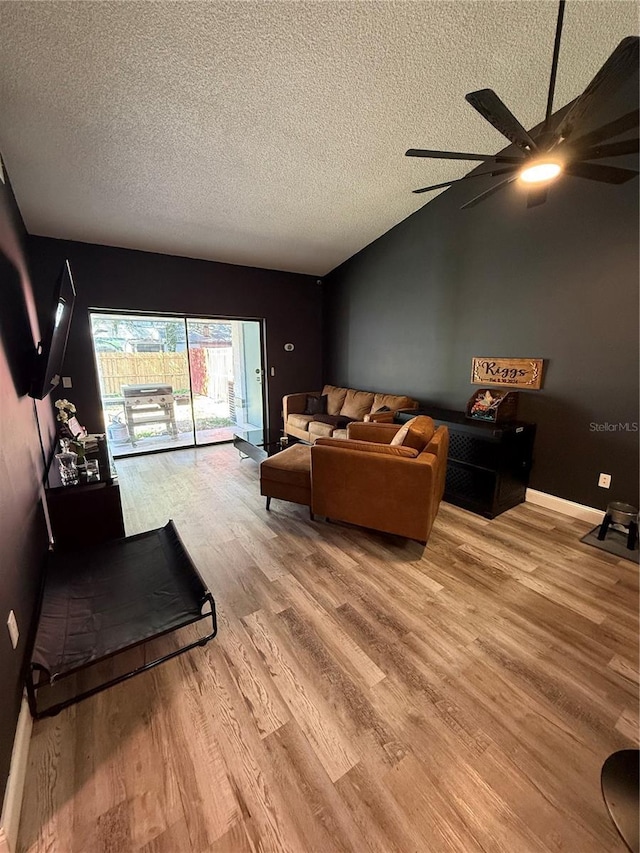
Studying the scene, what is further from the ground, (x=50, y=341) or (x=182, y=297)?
(x=182, y=297)

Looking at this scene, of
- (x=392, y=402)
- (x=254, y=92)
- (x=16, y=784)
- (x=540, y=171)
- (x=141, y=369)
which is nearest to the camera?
(x=16, y=784)

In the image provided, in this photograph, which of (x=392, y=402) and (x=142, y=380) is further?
(x=142, y=380)

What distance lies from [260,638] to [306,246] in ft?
15.7

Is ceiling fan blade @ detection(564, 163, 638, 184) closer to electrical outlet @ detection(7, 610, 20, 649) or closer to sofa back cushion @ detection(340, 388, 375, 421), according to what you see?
sofa back cushion @ detection(340, 388, 375, 421)

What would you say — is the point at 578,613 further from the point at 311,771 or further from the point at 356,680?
the point at 311,771

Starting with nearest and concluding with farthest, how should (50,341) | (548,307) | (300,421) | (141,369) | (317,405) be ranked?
(50,341) < (548,307) < (141,369) < (300,421) < (317,405)

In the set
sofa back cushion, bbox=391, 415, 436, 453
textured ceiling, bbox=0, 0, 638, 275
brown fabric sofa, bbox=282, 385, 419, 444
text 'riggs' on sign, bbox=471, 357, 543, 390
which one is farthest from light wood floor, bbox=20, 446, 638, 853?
textured ceiling, bbox=0, 0, 638, 275

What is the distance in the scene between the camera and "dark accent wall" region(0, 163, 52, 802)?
1265 mm

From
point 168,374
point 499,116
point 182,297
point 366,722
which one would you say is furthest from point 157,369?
point 366,722

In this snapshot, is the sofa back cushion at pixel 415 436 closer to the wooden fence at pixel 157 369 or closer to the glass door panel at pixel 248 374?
the glass door panel at pixel 248 374

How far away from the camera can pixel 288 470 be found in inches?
118

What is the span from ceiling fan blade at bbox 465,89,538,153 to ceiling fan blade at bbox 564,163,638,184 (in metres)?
0.31

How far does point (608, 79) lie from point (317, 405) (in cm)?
444

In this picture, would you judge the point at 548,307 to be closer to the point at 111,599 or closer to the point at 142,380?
the point at 111,599
